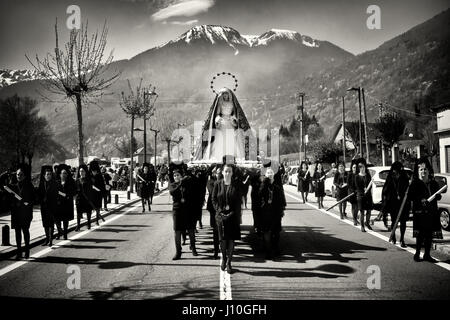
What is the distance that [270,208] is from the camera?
793 cm

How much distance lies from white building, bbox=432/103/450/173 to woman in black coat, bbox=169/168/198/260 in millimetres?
23799

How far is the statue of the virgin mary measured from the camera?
38.6 feet

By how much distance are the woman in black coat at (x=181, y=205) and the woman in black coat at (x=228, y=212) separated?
3.58ft

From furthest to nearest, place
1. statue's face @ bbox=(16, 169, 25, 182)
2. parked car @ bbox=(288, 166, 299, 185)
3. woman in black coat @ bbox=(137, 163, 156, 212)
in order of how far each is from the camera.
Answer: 1. parked car @ bbox=(288, 166, 299, 185)
2. woman in black coat @ bbox=(137, 163, 156, 212)
3. statue's face @ bbox=(16, 169, 25, 182)

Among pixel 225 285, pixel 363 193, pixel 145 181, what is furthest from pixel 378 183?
pixel 225 285

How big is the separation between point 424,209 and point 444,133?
23.6m

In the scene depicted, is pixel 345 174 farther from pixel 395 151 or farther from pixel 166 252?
pixel 395 151

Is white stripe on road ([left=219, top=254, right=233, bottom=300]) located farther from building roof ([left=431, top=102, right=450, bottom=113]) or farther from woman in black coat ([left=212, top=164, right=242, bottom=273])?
building roof ([left=431, top=102, right=450, bottom=113])

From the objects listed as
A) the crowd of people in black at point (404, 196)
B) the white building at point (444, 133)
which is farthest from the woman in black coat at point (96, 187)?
the white building at point (444, 133)

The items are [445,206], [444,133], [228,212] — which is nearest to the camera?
[228,212]

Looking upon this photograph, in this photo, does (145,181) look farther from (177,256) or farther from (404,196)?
(404,196)

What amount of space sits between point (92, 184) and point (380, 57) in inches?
7141

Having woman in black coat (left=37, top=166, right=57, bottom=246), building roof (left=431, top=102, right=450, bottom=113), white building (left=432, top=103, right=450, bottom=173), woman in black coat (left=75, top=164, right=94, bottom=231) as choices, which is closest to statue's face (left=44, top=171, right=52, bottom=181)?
woman in black coat (left=37, top=166, right=57, bottom=246)

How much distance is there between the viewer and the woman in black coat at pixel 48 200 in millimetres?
9164
